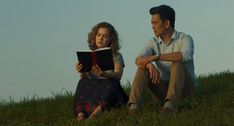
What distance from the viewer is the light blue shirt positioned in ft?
29.3

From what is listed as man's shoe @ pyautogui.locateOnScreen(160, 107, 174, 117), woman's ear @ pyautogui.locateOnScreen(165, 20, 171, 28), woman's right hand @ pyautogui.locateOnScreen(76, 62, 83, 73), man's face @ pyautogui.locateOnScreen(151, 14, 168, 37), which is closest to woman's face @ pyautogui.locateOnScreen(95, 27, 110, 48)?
woman's right hand @ pyautogui.locateOnScreen(76, 62, 83, 73)

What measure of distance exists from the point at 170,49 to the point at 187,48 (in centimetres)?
39

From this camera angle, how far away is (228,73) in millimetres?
12867

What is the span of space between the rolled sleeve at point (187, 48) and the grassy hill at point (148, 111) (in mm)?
733

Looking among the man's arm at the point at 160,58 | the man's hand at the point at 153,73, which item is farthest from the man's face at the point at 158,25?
the man's hand at the point at 153,73

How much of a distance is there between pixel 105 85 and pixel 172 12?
1.52 meters

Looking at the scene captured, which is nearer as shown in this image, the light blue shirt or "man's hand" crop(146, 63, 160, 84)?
"man's hand" crop(146, 63, 160, 84)

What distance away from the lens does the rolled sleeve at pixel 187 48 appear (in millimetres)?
8781

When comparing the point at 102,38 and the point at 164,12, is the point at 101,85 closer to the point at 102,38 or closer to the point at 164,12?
the point at 102,38

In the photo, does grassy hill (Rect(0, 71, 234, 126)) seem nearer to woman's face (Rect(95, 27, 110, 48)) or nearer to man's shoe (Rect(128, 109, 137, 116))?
man's shoe (Rect(128, 109, 137, 116))

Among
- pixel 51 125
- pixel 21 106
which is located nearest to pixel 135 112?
pixel 51 125

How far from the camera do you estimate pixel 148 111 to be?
29.5ft

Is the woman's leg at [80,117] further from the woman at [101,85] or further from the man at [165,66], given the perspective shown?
the man at [165,66]

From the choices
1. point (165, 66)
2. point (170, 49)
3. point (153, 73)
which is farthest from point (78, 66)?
point (170, 49)
